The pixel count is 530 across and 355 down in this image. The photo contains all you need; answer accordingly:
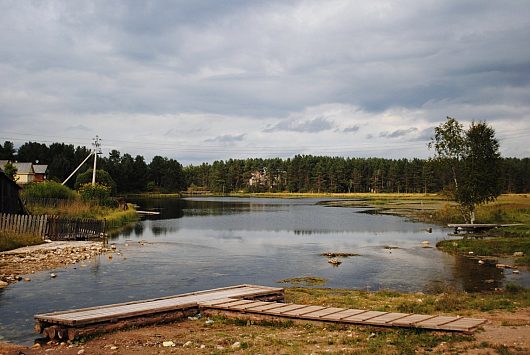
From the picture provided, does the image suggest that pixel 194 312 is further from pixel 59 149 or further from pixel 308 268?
pixel 59 149

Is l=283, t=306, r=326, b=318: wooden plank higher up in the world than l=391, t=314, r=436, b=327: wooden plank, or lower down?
lower down

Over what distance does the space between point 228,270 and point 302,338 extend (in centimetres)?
1591

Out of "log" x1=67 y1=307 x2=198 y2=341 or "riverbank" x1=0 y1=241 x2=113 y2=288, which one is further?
"riverbank" x1=0 y1=241 x2=113 y2=288

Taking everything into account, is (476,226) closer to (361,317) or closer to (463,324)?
(463,324)

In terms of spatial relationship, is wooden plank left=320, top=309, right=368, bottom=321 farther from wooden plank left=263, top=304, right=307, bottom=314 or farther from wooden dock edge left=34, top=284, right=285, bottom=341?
wooden dock edge left=34, top=284, right=285, bottom=341

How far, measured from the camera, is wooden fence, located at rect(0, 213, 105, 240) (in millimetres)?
34062

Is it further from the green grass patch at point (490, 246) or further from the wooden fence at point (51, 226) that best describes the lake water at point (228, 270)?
the wooden fence at point (51, 226)

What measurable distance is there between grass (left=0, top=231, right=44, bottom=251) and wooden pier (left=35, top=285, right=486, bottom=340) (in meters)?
18.6

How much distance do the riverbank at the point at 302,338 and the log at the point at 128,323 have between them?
0.23 meters

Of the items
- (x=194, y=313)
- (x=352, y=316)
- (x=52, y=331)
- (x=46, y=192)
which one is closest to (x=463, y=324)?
(x=352, y=316)

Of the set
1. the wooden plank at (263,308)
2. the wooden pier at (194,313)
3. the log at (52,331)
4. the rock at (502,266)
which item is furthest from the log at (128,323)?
the rock at (502,266)

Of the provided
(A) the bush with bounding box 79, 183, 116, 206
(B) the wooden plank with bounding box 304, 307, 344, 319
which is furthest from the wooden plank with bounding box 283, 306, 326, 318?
(A) the bush with bounding box 79, 183, 116, 206

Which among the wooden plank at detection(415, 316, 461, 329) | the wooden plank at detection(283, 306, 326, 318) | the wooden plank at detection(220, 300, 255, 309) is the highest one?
the wooden plank at detection(415, 316, 461, 329)

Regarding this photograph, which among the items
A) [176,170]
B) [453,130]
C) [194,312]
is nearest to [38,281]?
[194,312]
